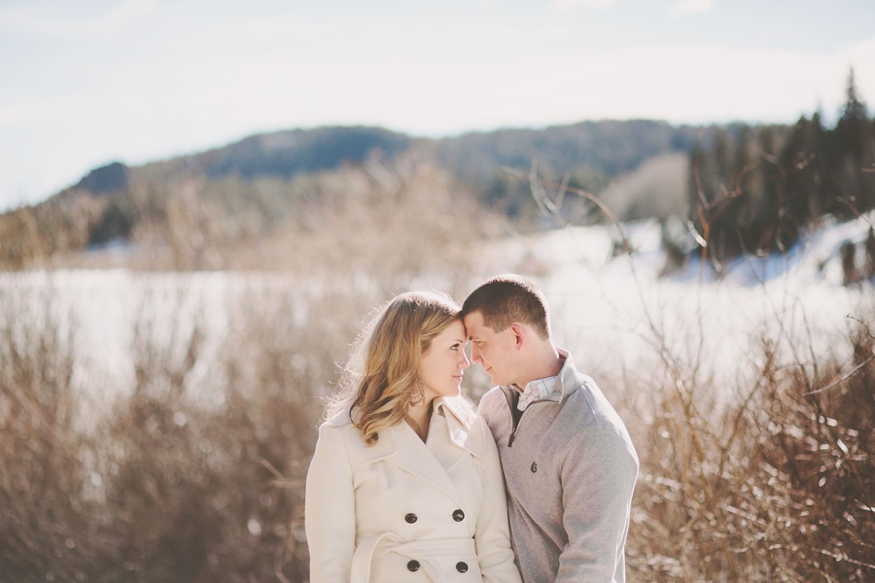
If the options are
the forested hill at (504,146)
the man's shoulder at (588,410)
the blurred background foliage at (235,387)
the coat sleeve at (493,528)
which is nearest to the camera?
the man's shoulder at (588,410)

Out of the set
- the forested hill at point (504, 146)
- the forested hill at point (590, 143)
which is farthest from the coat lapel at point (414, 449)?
Answer: the forested hill at point (590, 143)

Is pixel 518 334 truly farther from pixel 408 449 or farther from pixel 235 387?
pixel 235 387

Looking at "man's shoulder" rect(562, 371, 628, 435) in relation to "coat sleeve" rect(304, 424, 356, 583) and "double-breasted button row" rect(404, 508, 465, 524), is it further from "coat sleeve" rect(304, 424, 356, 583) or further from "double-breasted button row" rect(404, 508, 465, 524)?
"coat sleeve" rect(304, 424, 356, 583)

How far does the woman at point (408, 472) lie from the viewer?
2760mm

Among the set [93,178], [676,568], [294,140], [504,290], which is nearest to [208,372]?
[93,178]

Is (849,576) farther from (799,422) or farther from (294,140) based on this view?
(294,140)

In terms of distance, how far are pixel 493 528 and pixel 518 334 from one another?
85 centimetres

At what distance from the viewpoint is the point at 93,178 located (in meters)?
13.0

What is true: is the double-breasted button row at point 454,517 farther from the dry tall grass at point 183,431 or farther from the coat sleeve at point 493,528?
the dry tall grass at point 183,431

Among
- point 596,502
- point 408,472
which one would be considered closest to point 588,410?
point 596,502

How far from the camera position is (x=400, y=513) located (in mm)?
2814

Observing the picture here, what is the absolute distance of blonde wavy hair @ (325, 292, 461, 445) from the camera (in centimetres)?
294

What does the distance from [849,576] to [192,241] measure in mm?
12775

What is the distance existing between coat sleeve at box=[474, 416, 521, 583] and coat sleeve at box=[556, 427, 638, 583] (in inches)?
12.8
